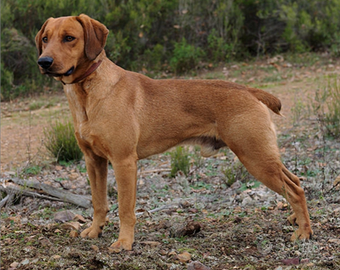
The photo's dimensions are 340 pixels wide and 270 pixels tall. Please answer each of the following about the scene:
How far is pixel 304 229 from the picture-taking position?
4191mm

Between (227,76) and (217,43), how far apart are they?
163cm

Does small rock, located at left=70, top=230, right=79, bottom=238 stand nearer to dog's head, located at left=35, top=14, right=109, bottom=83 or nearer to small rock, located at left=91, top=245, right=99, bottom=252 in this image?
small rock, located at left=91, top=245, right=99, bottom=252

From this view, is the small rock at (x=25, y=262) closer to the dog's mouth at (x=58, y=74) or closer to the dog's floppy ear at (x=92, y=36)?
the dog's mouth at (x=58, y=74)

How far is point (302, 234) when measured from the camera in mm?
4184

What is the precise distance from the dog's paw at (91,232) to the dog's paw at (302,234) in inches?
67.9

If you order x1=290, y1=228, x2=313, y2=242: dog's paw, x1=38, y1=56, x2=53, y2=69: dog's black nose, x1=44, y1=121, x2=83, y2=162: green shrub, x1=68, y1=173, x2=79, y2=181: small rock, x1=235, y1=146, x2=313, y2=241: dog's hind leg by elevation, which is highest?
x1=38, y1=56, x2=53, y2=69: dog's black nose

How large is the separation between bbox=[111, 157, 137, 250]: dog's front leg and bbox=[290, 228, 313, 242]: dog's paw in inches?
54.2

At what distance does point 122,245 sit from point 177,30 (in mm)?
9758

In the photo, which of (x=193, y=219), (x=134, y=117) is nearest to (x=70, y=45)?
(x=134, y=117)

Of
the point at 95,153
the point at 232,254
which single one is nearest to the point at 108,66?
the point at 95,153

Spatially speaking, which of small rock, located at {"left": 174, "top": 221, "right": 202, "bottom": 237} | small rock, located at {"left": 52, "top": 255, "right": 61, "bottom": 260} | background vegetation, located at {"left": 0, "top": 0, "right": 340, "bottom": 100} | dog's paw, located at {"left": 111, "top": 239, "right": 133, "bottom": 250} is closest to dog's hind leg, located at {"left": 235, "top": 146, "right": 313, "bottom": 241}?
small rock, located at {"left": 174, "top": 221, "right": 202, "bottom": 237}

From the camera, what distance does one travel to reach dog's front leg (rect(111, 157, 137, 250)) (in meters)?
4.04

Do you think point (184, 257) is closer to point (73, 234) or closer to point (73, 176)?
point (73, 234)

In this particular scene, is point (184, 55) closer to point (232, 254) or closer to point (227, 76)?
point (227, 76)
